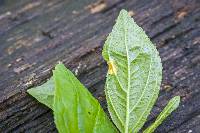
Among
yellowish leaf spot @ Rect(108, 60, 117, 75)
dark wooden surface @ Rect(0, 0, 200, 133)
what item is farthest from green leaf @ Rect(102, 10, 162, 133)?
dark wooden surface @ Rect(0, 0, 200, 133)

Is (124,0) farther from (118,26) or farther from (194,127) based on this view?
(194,127)

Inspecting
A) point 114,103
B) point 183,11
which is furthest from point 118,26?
point 183,11

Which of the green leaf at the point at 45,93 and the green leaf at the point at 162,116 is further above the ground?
the green leaf at the point at 45,93

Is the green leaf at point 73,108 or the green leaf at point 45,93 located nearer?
the green leaf at point 73,108

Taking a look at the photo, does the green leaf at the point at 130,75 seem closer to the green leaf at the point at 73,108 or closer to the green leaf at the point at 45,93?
the green leaf at the point at 73,108

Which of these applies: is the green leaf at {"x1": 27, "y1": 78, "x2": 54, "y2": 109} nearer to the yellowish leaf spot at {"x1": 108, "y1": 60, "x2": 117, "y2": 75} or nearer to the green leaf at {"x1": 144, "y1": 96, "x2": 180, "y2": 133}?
the yellowish leaf spot at {"x1": 108, "y1": 60, "x2": 117, "y2": 75}

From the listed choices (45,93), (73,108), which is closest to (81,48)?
(45,93)

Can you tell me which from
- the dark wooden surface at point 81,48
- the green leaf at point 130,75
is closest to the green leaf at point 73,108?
the green leaf at point 130,75
